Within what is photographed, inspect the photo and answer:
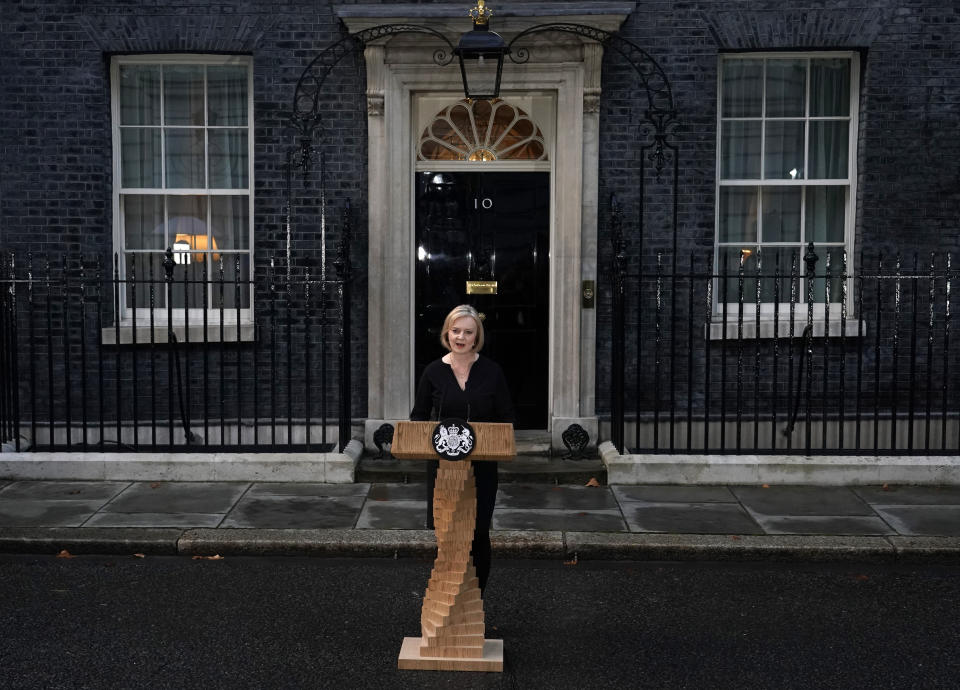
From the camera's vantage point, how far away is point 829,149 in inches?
367

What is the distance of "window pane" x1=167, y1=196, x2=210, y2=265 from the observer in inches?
369

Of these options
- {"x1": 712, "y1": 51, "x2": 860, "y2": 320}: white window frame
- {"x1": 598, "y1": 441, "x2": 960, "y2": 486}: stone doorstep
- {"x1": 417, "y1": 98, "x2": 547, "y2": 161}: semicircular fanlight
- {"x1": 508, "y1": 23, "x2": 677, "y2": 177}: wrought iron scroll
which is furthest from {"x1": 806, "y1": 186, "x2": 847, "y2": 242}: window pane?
{"x1": 417, "y1": 98, "x2": 547, "y2": 161}: semicircular fanlight

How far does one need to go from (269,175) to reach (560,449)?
340 cm

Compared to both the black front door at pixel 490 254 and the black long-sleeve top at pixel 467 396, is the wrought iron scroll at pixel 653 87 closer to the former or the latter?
the black front door at pixel 490 254

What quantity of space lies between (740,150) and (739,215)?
1.85 ft

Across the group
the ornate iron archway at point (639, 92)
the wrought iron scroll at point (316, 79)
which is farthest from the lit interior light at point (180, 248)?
the wrought iron scroll at point (316, 79)

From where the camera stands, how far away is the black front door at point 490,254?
9164mm

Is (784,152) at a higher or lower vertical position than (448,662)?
higher

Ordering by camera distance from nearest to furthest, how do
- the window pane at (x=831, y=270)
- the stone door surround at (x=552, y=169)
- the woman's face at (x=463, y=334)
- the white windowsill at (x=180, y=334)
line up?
the woman's face at (x=463, y=334)
the stone door surround at (x=552, y=169)
the white windowsill at (x=180, y=334)
the window pane at (x=831, y=270)

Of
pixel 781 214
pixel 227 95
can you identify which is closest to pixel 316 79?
pixel 227 95

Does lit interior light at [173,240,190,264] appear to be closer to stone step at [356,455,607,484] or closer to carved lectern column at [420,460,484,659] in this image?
stone step at [356,455,607,484]

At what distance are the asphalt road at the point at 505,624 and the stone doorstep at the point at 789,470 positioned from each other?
170cm

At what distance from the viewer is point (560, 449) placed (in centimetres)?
899

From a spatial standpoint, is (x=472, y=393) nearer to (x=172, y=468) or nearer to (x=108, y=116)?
(x=172, y=468)
